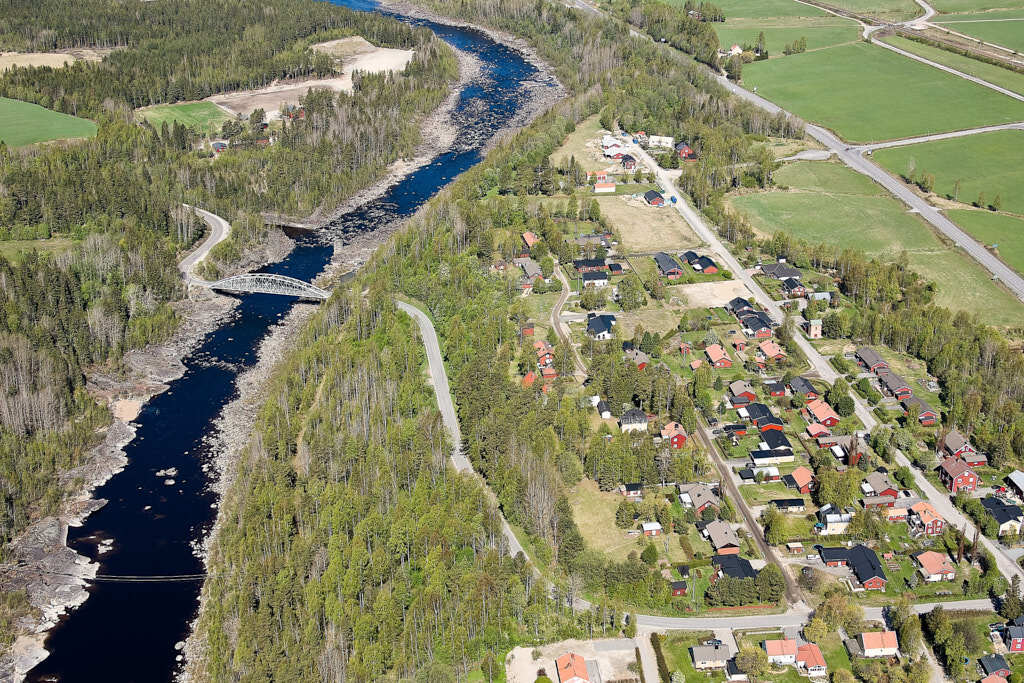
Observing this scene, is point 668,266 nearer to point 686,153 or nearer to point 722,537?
point 686,153

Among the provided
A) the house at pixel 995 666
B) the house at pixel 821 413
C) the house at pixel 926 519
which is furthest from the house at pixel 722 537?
the house at pixel 821 413

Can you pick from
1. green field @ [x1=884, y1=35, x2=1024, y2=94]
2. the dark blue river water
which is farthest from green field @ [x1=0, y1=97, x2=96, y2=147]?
green field @ [x1=884, y1=35, x2=1024, y2=94]

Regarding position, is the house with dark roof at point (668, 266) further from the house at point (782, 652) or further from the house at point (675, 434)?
the house at point (782, 652)

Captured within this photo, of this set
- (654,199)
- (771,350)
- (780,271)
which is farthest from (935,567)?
(654,199)

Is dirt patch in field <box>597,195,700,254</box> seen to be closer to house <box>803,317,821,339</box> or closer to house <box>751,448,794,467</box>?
house <box>803,317,821,339</box>

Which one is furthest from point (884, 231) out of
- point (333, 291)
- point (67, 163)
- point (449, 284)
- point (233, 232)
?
point (67, 163)
